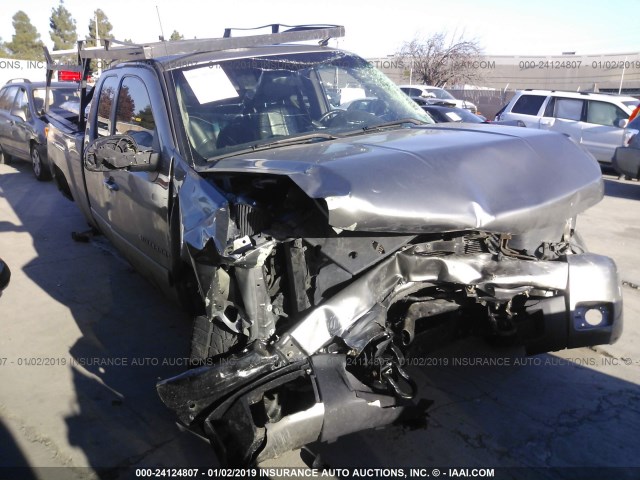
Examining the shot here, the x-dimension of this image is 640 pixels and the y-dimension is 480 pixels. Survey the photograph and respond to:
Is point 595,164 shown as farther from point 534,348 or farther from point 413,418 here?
point 413,418

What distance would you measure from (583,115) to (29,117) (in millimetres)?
11286

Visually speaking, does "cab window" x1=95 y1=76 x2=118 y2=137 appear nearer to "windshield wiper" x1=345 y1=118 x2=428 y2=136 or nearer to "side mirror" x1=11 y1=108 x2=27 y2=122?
"windshield wiper" x1=345 y1=118 x2=428 y2=136

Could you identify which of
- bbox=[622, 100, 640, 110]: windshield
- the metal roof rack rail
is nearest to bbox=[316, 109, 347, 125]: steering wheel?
the metal roof rack rail

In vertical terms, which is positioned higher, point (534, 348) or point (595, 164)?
point (595, 164)

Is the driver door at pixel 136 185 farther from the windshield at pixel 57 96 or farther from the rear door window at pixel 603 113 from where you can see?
the rear door window at pixel 603 113

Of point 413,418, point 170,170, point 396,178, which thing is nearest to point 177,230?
point 170,170

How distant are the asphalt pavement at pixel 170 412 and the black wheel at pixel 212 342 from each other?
0.58 m

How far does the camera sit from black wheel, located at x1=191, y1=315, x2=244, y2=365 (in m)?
2.76

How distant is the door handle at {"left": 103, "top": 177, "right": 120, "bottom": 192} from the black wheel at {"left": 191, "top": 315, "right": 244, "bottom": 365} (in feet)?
6.33

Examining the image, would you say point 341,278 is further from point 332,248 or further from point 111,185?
point 111,185

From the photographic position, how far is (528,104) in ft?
43.5

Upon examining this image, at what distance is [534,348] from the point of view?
3.23 m

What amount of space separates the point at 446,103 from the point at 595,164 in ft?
51.1

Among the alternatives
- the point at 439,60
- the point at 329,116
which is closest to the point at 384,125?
the point at 329,116
